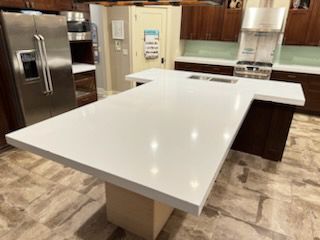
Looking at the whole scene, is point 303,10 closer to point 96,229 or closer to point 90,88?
point 90,88

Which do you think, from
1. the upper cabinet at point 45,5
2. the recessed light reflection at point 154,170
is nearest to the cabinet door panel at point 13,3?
the upper cabinet at point 45,5

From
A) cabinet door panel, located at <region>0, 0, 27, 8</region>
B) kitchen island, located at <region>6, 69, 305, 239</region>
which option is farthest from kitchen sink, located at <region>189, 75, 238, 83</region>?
cabinet door panel, located at <region>0, 0, 27, 8</region>

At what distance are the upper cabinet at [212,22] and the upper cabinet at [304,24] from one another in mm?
977

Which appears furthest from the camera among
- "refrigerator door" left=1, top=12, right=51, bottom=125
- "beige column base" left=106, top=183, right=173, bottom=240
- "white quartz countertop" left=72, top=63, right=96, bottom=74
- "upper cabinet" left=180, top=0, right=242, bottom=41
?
"upper cabinet" left=180, top=0, right=242, bottom=41

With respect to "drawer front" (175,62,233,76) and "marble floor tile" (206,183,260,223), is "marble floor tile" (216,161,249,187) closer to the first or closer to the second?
"marble floor tile" (206,183,260,223)

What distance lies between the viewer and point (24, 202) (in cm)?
213

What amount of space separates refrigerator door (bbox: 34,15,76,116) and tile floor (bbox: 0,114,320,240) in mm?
948

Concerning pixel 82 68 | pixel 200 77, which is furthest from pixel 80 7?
pixel 200 77

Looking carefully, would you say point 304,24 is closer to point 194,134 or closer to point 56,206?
point 194,134

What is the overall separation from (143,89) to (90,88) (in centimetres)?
Answer: 205

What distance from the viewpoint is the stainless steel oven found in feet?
11.3

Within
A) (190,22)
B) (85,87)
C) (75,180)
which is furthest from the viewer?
(190,22)

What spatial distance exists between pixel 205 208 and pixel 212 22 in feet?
14.0

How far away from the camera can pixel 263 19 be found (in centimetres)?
449
